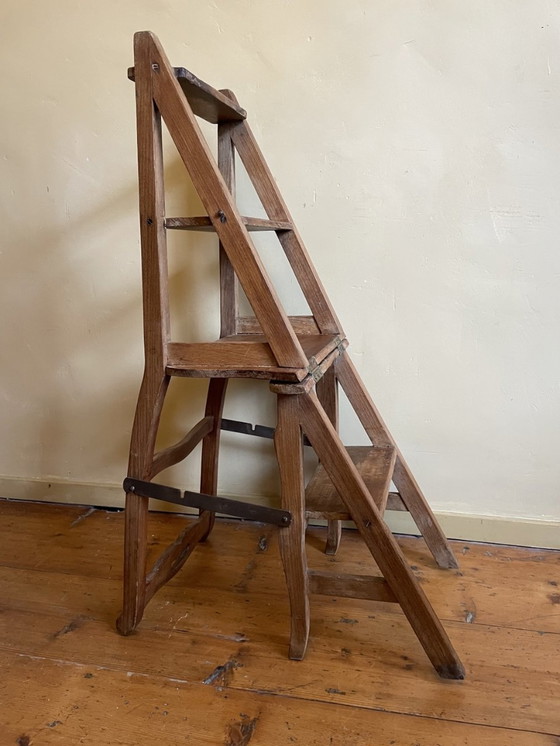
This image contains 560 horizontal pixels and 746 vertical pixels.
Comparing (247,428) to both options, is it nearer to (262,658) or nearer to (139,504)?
(139,504)

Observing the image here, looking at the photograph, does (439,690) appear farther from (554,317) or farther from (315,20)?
(315,20)

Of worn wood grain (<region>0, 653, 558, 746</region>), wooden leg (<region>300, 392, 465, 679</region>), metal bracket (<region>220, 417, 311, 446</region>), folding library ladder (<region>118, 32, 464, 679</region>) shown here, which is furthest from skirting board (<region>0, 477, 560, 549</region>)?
worn wood grain (<region>0, 653, 558, 746</region>)

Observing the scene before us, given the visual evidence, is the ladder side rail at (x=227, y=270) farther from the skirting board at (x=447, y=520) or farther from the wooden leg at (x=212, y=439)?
the skirting board at (x=447, y=520)

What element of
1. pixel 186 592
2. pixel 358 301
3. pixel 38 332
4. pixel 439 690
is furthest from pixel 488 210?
pixel 38 332

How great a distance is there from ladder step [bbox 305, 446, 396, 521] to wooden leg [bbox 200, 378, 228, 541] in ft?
0.97

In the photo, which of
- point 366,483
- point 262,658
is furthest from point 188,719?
point 366,483

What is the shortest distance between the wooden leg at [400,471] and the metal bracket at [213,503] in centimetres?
41

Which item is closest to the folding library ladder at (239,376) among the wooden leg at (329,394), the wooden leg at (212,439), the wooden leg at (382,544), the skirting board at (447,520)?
the wooden leg at (382,544)

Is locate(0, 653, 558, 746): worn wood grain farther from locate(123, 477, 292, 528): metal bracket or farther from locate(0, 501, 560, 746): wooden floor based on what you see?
locate(123, 477, 292, 528): metal bracket

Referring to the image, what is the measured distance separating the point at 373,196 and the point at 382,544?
0.85 meters

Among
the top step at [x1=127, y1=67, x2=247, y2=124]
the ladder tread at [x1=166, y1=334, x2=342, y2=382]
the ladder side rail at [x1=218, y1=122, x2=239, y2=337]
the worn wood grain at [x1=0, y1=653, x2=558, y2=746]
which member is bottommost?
the worn wood grain at [x1=0, y1=653, x2=558, y2=746]

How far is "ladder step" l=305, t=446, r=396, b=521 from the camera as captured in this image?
113cm

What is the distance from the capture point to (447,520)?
1.56 metres

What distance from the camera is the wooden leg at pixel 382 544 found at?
1060mm
